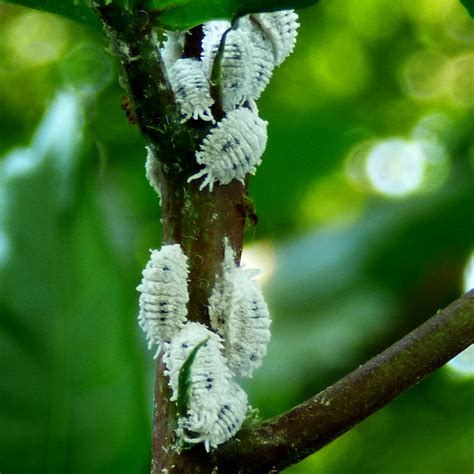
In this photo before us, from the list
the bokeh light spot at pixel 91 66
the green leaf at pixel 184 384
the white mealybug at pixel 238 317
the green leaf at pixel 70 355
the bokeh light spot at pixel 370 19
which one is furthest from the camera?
the bokeh light spot at pixel 370 19

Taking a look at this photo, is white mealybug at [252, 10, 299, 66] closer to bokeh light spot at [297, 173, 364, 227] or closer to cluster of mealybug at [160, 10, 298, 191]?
cluster of mealybug at [160, 10, 298, 191]

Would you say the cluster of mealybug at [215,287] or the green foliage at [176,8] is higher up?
the green foliage at [176,8]

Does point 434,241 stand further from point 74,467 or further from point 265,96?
point 265,96

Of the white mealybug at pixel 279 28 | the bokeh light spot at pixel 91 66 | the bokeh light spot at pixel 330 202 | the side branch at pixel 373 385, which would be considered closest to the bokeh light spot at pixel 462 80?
the bokeh light spot at pixel 330 202

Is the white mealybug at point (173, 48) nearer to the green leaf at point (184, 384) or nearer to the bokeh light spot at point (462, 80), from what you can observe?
the green leaf at point (184, 384)

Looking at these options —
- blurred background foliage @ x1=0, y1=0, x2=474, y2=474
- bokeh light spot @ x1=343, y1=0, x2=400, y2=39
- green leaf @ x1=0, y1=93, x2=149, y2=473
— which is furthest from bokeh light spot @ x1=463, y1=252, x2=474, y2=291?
bokeh light spot @ x1=343, y1=0, x2=400, y2=39

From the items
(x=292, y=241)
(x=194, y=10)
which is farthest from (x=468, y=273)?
(x=194, y=10)

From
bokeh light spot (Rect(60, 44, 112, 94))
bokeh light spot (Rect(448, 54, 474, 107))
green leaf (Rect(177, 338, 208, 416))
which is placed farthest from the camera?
bokeh light spot (Rect(448, 54, 474, 107))
